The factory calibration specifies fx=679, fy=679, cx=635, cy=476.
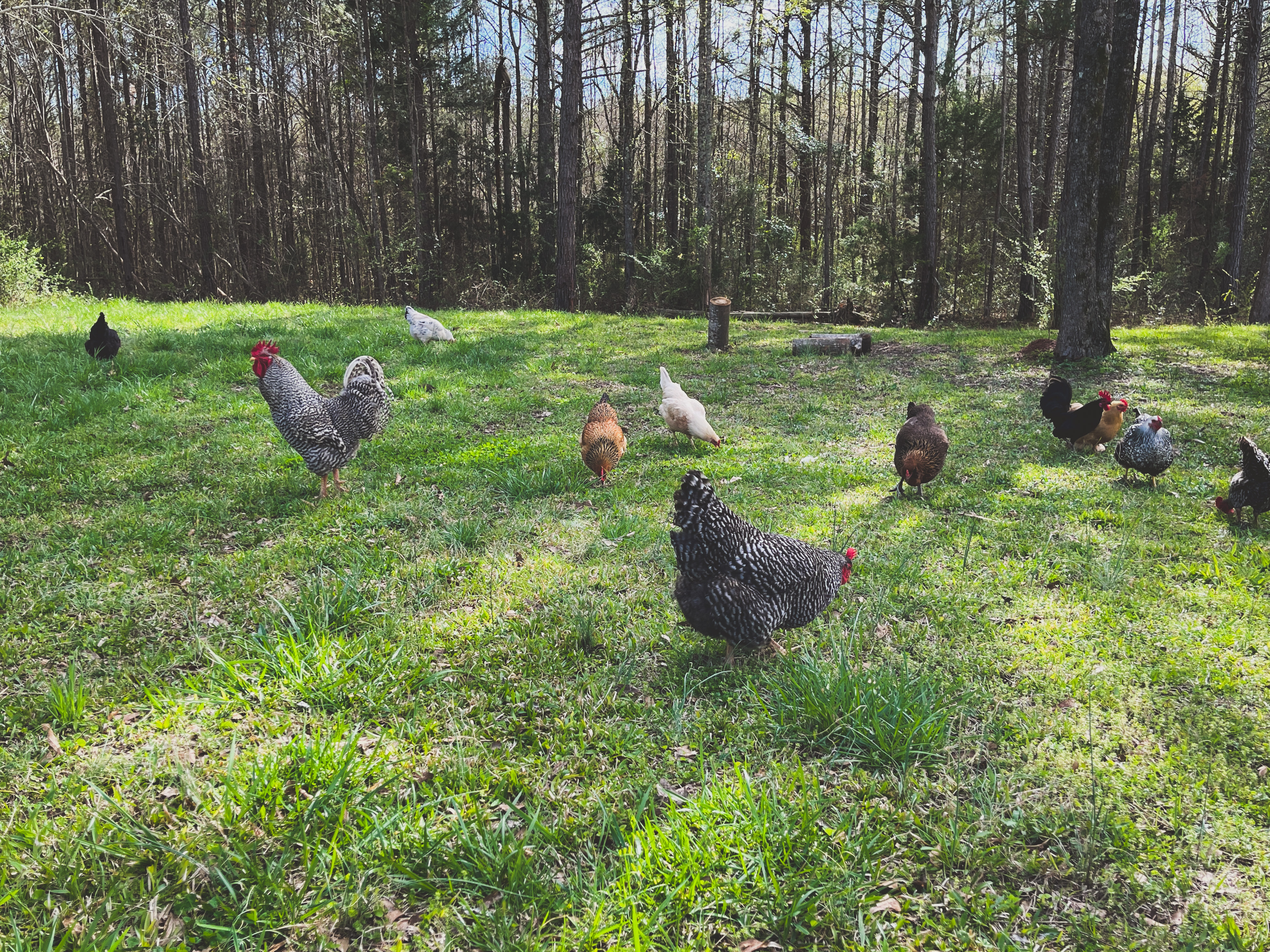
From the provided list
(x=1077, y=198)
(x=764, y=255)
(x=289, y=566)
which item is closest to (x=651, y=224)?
(x=764, y=255)

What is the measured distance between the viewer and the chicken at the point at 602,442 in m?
6.15

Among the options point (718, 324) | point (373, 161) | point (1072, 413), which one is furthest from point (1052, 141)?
point (373, 161)

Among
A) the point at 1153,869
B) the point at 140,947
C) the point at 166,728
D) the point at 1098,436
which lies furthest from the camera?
the point at 1098,436

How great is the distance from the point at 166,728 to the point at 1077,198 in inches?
501

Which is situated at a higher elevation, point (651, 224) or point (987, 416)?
point (651, 224)

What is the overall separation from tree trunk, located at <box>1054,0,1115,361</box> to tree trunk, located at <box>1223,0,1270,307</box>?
11.0 m

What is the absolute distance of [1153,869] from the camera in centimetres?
238

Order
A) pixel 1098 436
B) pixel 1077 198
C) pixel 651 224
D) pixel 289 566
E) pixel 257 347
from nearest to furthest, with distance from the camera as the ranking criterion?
1. pixel 289 566
2. pixel 257 347
3. pixel 1098 436
4. pixel 1077 198
5. pixel 651 224

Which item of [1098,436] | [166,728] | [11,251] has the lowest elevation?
[166,728]

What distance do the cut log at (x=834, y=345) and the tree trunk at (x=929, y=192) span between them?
6.82 metres

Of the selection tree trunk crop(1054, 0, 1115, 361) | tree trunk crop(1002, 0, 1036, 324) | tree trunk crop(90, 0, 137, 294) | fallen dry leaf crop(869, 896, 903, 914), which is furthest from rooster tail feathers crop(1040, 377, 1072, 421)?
tree trunk crop(90, 0, 137, 294)

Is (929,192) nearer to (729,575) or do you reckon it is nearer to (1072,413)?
(1072,413)

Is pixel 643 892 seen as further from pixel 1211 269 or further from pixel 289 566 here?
pixel 1211 269

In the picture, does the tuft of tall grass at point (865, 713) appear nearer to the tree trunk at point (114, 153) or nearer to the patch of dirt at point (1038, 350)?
the patch of dirt at point (1038, 350)
